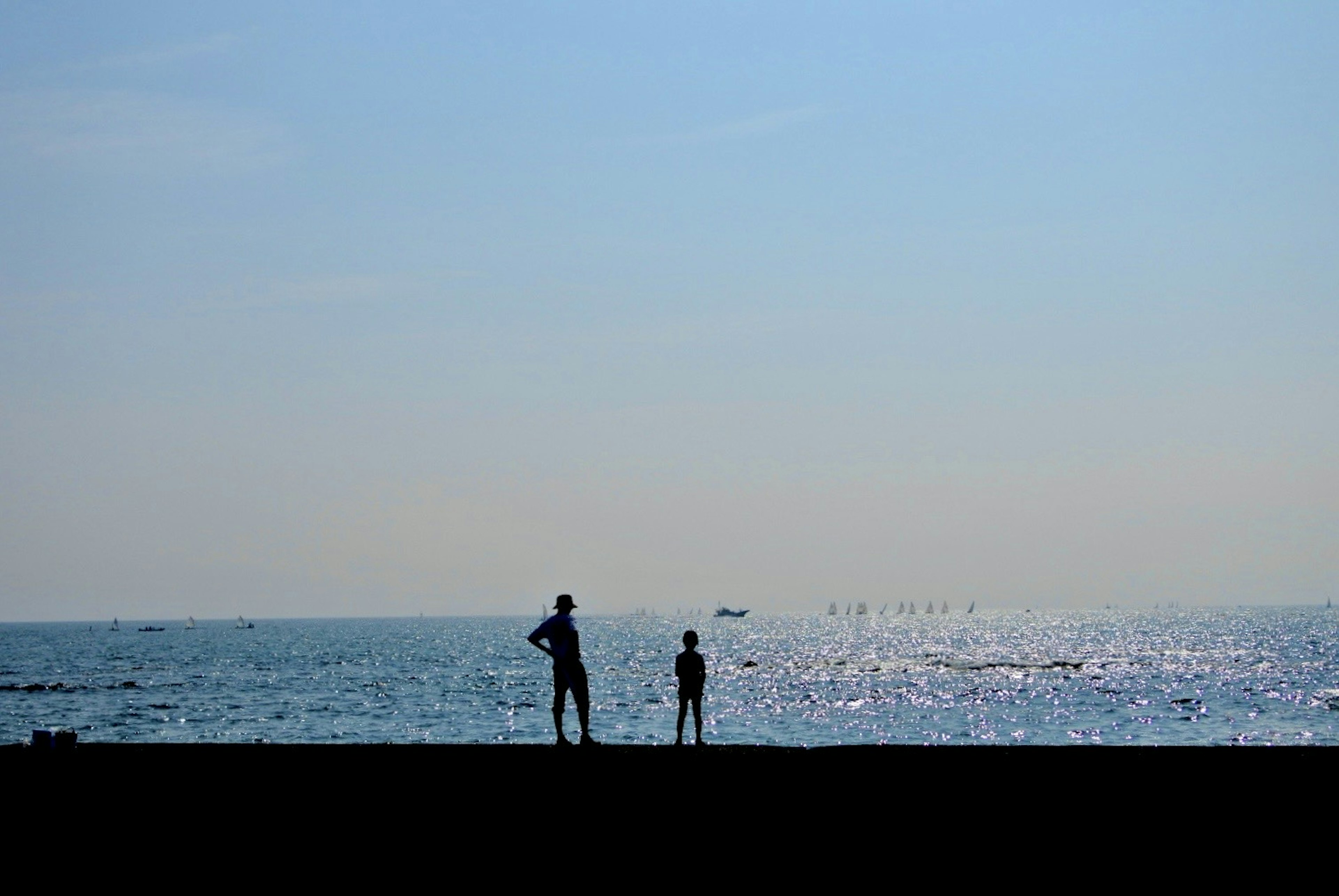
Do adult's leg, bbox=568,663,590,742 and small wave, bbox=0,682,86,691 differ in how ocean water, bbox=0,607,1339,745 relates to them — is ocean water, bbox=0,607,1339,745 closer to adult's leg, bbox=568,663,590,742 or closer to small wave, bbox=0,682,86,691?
small wave, bbox=0,682,86,691

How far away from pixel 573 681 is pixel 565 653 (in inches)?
15.4

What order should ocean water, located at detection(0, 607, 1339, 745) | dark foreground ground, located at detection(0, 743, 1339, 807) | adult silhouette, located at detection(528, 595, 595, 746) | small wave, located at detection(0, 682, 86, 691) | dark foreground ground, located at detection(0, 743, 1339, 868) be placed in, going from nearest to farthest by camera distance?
dark foreground ground, located at detection(0, 743, 1339, 868), dark foreground ground, located at detection(0, 743, 1339, 807), adult silhouette, located at detection(528, 595, 595, 746), ocean water, located at detection(0, 607, 1339, 745), small wave, located at detection(0, 682, 86, 691)

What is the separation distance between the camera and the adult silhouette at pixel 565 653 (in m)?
17.5

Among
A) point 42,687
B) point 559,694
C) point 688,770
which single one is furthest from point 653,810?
point 42,687

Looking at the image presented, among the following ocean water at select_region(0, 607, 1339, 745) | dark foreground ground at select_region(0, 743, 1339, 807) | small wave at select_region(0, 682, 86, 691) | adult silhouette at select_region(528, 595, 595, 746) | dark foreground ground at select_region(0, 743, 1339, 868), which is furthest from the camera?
small wave at select_region(0, 682, 86, 691)

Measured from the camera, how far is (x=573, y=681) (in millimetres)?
17547

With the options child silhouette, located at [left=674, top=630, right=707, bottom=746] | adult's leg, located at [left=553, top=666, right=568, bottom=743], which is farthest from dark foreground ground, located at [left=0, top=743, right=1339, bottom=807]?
child silhouette, located at [left=674, top=630, right=707, bottom=746]

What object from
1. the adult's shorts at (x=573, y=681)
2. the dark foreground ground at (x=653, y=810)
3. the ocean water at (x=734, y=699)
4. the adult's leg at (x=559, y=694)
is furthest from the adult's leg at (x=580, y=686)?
the ocean water at (x=734, y=699)

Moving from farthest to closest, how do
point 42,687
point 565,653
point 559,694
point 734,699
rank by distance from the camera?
point 42,687, point 734,699, point 559,694, point 565,653

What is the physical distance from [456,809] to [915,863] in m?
4.77

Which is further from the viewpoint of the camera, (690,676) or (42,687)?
(42,687)

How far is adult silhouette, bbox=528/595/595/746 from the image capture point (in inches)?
688

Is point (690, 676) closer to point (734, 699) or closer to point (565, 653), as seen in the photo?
point (565, 653)

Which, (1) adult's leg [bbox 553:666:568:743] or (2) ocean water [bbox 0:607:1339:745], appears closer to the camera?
(1) adult's leg [bbox 553:666:568:743]
